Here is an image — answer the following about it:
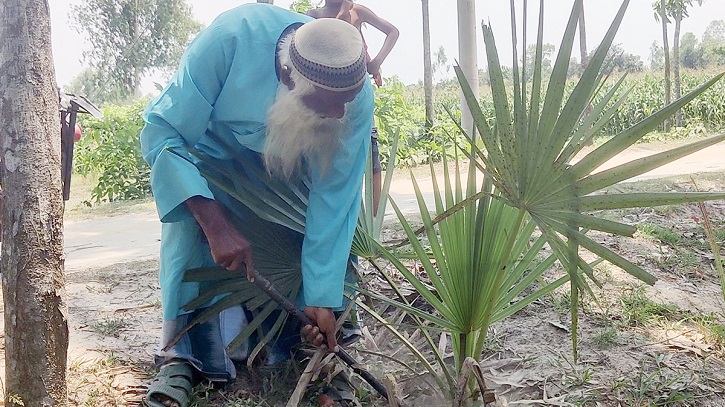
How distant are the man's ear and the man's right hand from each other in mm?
447

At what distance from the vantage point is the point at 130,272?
3961 millimetres

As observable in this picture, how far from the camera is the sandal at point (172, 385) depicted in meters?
2.08

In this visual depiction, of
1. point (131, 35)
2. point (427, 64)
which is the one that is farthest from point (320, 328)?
point (131, 35)

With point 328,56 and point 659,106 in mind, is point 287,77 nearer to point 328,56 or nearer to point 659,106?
point 328,56

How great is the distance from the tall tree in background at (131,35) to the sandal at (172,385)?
78.5 feet

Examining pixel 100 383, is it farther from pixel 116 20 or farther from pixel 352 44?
pixel 116 20

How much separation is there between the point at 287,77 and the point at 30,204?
2.79 ft

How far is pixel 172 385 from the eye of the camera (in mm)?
2119

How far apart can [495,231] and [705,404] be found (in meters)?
1.01

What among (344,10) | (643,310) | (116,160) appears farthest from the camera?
(116,160)

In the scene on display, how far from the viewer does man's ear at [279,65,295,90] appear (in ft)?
6.52

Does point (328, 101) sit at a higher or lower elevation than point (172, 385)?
higher

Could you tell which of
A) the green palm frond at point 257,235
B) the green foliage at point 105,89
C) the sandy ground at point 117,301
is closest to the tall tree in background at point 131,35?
the green foliage at point 105,89

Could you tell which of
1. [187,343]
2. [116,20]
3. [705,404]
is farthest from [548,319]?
[116,20]
